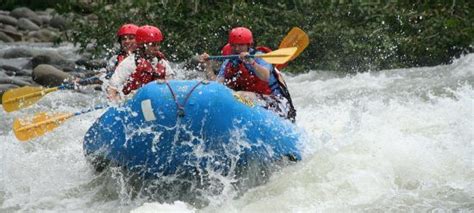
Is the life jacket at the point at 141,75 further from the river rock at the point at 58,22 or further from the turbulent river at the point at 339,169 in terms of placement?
the river rock at the point at 58,22

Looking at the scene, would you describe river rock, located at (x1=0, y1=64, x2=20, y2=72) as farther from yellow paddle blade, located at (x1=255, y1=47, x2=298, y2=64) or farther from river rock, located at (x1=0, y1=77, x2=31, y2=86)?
yellow paddle blade, located at (x1=255, y1=47, x2=298, y2=64)

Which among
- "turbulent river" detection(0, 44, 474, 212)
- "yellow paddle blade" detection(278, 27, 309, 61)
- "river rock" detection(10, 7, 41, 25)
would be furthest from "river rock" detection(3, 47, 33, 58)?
"yellow paddle blade" detection(278, 27, 309, 61)

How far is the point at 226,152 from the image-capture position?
5.91m

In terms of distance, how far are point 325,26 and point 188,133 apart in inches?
229

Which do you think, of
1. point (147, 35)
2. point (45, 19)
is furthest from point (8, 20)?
point (147, 35)

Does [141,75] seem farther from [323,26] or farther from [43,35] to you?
[43,35]

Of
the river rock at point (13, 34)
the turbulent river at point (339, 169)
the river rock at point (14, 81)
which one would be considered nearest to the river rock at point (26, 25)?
the river rock at point (13, 34)

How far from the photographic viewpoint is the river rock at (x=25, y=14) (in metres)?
19.2

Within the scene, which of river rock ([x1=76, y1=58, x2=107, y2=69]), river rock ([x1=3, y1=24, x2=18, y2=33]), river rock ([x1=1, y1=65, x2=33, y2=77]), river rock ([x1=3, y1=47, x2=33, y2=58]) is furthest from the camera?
river rock ([x1=3, y1=24, x2=18, y2=33])

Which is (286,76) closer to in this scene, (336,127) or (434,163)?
(336,127)

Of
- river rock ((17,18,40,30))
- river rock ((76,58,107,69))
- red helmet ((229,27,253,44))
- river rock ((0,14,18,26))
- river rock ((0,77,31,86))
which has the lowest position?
river rock ((17,18,40,30))

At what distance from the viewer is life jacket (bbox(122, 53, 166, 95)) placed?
6.87m

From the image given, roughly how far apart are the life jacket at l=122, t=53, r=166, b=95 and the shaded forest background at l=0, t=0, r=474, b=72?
4.35 metres

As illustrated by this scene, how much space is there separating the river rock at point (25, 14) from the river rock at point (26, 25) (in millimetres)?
470
